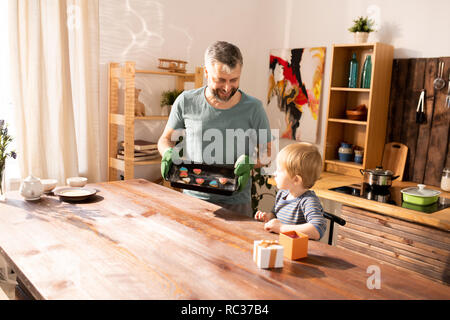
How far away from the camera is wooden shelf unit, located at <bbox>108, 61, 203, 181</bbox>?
3174 millimetres

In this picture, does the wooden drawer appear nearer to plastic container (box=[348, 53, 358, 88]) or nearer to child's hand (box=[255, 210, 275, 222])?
child's hand (box=[255, 210, 275, 222])

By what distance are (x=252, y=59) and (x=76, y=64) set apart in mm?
1891

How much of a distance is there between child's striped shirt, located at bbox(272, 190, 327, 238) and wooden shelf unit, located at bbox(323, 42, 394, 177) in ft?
5.21

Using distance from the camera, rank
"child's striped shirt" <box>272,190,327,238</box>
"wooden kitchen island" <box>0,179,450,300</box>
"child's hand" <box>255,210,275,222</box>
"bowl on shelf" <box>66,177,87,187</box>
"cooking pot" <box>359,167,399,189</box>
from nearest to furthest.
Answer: "wooden kitchen island" <box>0,179,450,300</box>, "child's striped shirt" <box>272,190,327,238</box>, "child's hand" <box>255,210,275,222</box>, "bowl on shelf" <box>66,177,87,187</box>, "cooking pot" <box>359,167,399,189</box>

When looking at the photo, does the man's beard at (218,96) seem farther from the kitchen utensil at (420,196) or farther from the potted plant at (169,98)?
the potted plant at (169,98)

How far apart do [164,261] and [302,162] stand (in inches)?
27.9

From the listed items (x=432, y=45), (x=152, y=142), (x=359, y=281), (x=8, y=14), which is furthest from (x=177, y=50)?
(x=359, y=281)

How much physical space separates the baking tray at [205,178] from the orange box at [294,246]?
0.49 meters

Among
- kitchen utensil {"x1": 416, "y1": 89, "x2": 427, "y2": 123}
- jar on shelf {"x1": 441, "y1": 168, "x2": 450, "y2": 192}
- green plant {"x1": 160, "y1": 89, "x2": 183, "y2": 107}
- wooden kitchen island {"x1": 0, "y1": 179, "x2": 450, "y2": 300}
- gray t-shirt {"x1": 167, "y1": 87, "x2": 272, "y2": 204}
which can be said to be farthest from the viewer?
green plant {"x1": 160, "y1": 89, "x2": 183, "y2": 107}

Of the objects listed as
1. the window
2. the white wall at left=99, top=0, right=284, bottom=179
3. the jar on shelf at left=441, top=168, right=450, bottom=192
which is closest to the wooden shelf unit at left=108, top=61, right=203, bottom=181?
the white wall at left=99, top=0, right=284, bottom=179

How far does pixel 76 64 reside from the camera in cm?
318

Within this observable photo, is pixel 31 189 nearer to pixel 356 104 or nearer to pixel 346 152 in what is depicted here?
pixel 346 152

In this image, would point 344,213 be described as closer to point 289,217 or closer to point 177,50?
point 289,217

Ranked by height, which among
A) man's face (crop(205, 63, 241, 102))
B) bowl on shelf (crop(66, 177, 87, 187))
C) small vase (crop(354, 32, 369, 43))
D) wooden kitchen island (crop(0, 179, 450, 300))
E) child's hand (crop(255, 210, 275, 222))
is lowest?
wooden kitchen island (crop(0, 179, 450, 300))
